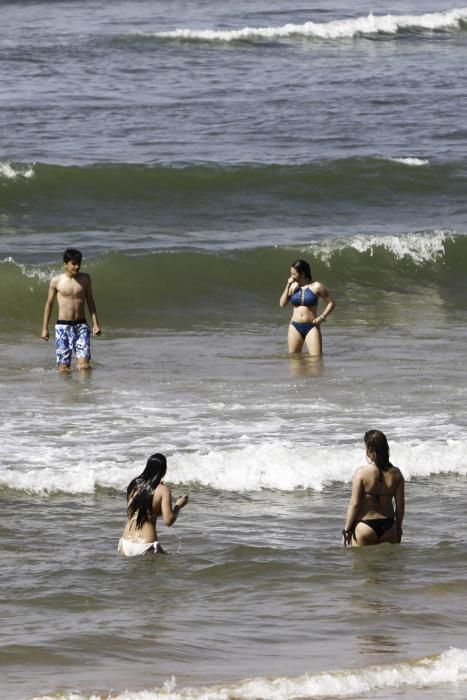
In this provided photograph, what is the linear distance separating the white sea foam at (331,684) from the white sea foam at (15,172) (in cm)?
Result: 1943

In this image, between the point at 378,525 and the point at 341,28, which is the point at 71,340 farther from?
the point at 341,28

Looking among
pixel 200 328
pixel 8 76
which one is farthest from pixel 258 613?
pixel 8 76

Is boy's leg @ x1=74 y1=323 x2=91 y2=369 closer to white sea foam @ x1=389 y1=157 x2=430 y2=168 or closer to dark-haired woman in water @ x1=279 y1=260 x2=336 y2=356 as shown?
dark-haired woman in water @ x1=279 y1=260 x2=336 y2=356

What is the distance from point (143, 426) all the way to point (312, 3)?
40681 millimetres

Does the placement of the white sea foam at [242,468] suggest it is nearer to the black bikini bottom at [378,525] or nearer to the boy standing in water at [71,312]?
the black bikini bottom at [378,525]

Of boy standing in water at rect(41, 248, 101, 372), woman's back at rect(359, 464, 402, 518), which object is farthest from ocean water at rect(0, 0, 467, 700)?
woman's back at rect(359, 464, 402, 518)

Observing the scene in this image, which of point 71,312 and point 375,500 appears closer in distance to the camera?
point 375,500

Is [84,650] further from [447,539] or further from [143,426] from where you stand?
[143,426]

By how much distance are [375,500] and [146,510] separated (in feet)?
5.22

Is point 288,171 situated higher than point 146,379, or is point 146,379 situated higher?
point 288,171

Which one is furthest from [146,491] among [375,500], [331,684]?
[331,684]

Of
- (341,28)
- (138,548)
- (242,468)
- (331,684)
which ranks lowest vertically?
(331,684)

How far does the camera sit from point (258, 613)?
320 inches

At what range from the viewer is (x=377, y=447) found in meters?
8.99
